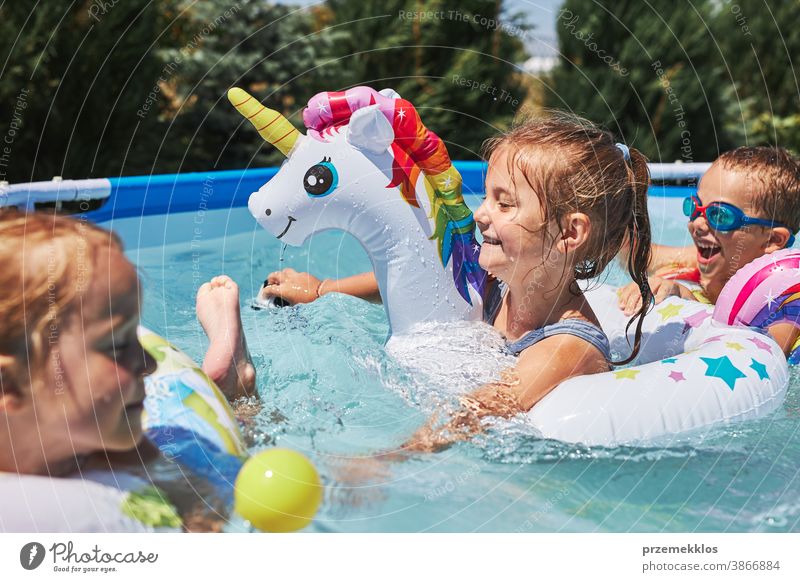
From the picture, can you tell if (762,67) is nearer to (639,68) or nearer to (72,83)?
(639,68)

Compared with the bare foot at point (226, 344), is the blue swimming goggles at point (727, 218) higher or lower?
higher

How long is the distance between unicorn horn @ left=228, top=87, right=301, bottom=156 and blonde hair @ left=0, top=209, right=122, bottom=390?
3.24 feet

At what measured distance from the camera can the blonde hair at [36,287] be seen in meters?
1.39

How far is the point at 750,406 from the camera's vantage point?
2.26m

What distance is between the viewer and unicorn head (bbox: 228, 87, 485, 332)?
2322 millimetres

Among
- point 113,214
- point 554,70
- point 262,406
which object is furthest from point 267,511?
point 554,70

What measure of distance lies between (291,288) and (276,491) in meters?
1.43

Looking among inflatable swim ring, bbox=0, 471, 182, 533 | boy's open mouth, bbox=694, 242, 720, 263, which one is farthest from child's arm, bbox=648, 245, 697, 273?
inflatable swim ring, bbox=0, 471, 182, 533

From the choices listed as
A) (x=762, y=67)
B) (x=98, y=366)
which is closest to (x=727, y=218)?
(x=98, y=366)

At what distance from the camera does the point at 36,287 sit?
139cm

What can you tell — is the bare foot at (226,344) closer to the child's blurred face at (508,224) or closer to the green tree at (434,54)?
the child's blurred face at (508,224)

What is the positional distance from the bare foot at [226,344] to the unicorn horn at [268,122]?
445mm

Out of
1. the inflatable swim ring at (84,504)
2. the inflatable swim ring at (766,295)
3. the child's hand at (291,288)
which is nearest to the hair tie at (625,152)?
the inflatable swim ring at (766,295)

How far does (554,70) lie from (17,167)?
437cm
